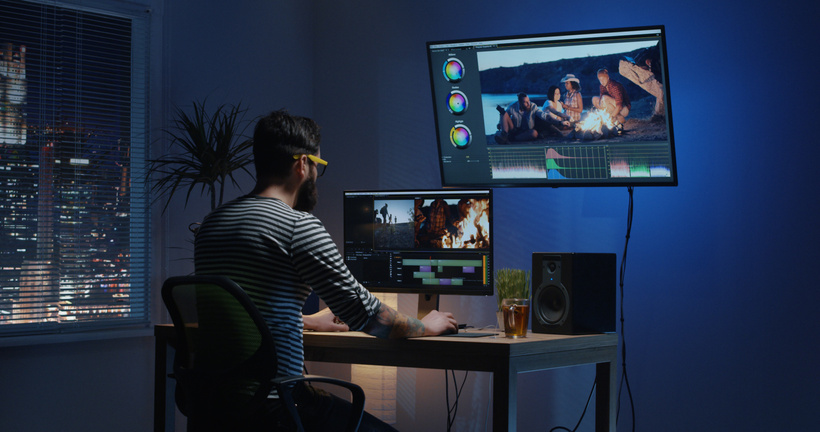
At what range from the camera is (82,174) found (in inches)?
137

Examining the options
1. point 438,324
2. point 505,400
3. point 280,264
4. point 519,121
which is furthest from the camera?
point 519,121

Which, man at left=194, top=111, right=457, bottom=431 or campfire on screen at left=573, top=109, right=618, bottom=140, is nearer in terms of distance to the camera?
man at left=194, top=111, right=457, bottom=431

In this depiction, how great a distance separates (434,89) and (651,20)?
99 centimetres

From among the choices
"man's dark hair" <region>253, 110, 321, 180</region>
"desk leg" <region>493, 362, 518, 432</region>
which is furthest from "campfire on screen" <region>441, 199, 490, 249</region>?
"man's dark hair" <region>253, 110, 321, 180</region>

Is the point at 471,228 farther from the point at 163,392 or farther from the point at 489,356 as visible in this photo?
the point at 163,392

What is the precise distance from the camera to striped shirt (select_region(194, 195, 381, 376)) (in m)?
1.96

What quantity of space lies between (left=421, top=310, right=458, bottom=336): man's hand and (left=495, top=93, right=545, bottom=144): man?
960 millimetres

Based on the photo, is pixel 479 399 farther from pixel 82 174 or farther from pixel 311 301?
pixel 82 174

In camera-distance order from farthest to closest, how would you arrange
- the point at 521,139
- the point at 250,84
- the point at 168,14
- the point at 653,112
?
the point at 250,84 < the point at 168,14 < the point at 521,139 < the point at 653,112

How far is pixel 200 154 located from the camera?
3.38 meters

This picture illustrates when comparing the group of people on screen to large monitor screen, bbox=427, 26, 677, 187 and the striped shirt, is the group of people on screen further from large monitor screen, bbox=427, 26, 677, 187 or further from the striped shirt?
the striped shirt

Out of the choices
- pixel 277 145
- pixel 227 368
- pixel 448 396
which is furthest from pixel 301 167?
pixel 448 396

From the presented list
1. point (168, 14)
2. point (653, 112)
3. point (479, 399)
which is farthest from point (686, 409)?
point (168, 14)

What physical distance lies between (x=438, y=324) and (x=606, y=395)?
2.54ft
